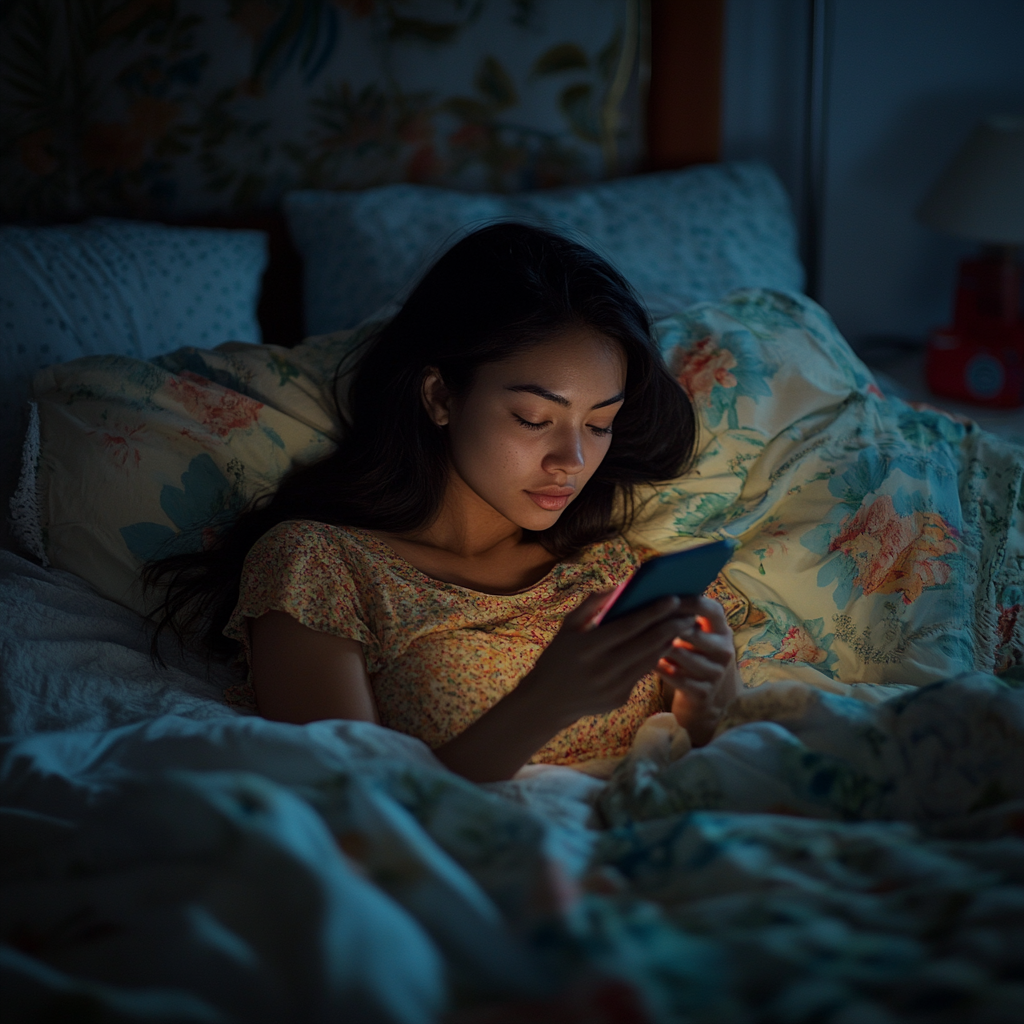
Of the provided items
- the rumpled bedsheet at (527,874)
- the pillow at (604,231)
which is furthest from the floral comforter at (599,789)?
the pillow at (604,231)

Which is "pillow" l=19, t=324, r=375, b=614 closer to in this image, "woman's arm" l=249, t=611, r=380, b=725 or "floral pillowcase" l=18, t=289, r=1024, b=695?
"floral pillowcase" l=18, t=289, r=1024, b=695

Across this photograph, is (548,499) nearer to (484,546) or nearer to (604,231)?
(484,546)

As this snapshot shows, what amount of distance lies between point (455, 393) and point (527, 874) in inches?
28.0

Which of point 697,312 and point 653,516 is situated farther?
point 697,312

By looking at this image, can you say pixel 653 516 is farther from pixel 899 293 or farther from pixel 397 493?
pixel 899 293

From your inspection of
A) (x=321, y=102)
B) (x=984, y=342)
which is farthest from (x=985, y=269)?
(x=321, y=102)

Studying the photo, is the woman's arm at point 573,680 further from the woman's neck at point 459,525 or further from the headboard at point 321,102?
the headboard at point 321,102

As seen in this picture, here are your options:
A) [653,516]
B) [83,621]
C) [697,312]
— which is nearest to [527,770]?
[653,516]

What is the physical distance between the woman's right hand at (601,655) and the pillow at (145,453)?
25.1 inches

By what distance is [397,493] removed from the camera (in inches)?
53.4

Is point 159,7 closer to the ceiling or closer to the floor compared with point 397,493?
closer to the ceiling

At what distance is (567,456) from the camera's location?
1.21 metres

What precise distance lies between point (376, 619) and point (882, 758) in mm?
619

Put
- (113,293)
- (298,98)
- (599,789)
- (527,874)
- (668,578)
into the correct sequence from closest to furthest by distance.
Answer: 1. (527,874)
2. (668,578)
3. (599,789)
4. (113,293)
5. (298,98)
